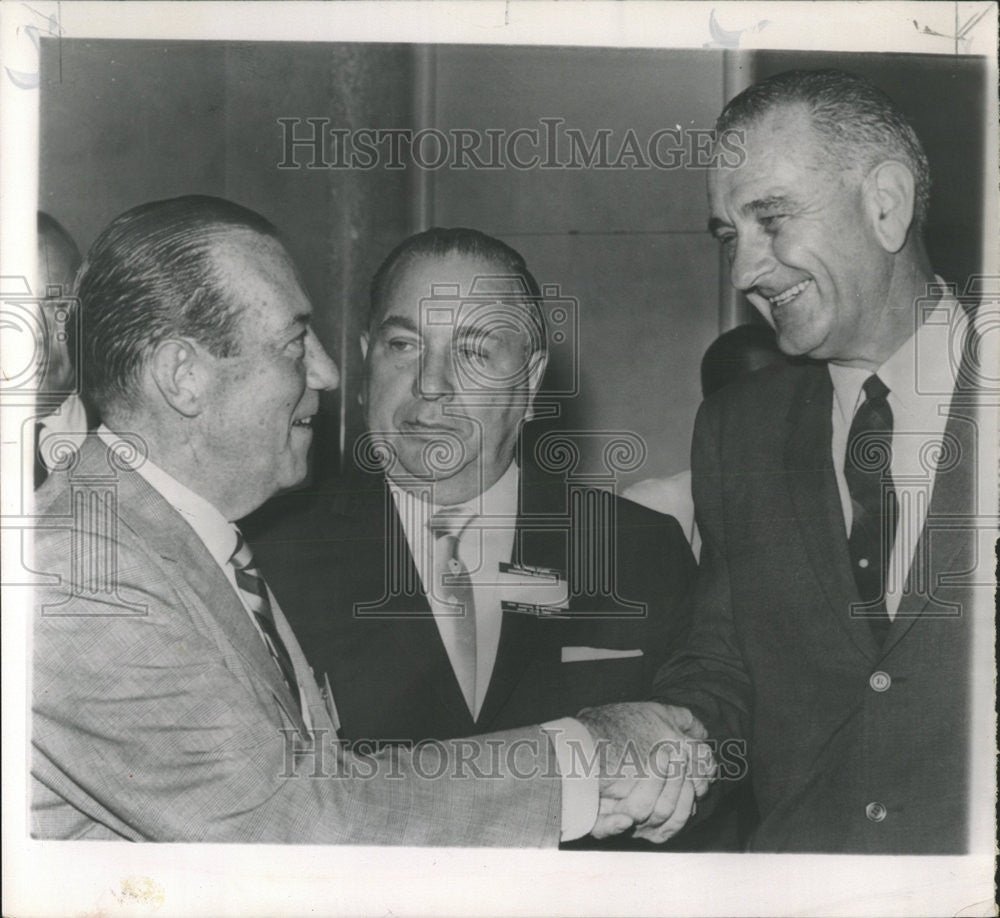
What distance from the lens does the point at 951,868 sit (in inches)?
95.3

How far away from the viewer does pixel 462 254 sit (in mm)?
2410

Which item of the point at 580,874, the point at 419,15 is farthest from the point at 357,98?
the point at 580,874

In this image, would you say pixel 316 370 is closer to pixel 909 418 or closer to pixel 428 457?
pixel 428 457

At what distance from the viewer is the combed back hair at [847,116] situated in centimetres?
239

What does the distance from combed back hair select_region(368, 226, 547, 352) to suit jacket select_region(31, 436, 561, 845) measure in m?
0.70

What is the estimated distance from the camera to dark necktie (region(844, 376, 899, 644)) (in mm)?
2391

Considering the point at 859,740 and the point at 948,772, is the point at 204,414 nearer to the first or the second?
the point at 859,740

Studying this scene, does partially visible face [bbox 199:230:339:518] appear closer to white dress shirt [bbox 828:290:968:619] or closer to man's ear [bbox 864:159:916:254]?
white dress shirt [bbox 828:290:968:619]

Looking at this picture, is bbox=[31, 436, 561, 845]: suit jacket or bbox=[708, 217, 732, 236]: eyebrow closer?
bbox=[31, 436, 561, 845]: suit jacket

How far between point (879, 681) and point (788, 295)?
2.92 ft

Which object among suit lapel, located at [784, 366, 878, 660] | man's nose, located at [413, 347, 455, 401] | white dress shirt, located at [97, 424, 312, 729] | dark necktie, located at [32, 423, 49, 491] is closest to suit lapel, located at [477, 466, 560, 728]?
man's nose, located at [413, 347, 455, 401]

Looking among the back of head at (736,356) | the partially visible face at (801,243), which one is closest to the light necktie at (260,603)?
the back of head at (736,356)

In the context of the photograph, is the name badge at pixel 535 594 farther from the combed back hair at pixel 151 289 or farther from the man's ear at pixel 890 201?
the man's ear at pixel 890 201

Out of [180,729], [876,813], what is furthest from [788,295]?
[180,729]
